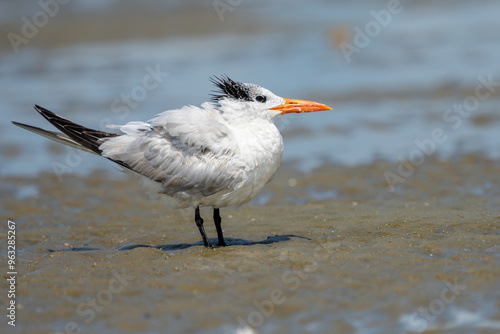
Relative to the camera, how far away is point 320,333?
13.3 feet

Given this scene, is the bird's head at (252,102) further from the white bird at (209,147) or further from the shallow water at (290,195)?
the shallow water at (290,195)

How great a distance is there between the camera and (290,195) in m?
7.88

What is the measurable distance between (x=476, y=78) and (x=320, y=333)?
898 centimetres

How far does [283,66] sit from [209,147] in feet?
28.0

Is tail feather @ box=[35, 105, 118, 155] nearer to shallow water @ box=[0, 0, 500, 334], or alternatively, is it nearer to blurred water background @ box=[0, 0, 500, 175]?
shallow water @ box=[0, 0, 500, 334]

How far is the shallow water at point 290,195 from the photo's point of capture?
441cm

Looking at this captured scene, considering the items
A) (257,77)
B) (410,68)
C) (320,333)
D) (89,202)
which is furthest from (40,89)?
(320,333)

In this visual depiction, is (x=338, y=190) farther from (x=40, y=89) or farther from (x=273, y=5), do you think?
(x=273, y=5)

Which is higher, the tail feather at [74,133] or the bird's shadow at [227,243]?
the tail feather at [74,133]

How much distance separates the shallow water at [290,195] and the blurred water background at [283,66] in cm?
6

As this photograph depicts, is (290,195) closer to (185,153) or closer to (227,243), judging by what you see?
(227,243)

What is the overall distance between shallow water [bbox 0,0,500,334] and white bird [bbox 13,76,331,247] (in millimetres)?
523

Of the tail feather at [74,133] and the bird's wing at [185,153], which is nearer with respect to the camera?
the bird's wing at [185,153]

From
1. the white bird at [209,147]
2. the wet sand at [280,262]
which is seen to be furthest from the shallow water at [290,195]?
the white bird at [209,147]
